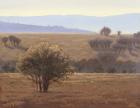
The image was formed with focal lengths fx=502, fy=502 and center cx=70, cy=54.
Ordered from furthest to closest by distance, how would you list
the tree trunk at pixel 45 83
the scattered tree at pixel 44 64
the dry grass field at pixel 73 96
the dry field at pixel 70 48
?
the dry field at pixel 70 48
the scattered tree at pixel 44 64
the tree trunk at pixel 45 83
the dry grass field at pixel 73 96

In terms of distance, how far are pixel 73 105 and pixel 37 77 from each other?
54.8 ft

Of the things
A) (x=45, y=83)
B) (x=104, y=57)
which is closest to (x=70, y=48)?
(x=104, y=57)

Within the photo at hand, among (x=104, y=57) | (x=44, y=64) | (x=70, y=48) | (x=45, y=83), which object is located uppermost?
(x=44, y=64)

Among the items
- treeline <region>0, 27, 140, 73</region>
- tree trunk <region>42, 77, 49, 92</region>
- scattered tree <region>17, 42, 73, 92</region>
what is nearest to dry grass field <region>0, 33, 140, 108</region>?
tree trunk <region>42, 77, 49, 92</region>

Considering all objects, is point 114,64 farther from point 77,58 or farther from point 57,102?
point 57,102

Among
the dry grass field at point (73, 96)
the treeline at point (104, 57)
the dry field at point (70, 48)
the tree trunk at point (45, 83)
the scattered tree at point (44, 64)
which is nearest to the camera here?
the dry grass field at point (73, 96)

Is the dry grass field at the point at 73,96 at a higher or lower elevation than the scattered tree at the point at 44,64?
lower

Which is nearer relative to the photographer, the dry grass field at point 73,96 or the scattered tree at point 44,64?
the dry grass field at point 73,96

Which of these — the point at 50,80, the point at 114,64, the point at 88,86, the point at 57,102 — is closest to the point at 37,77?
the point at 50,80

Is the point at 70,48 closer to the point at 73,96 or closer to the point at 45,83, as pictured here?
the point at 45,83

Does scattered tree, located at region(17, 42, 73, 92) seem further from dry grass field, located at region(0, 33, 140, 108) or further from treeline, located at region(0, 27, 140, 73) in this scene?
treeline, located at region(0, 27, 140, 73)

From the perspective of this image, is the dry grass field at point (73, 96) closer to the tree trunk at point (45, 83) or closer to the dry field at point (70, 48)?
the tree trunk at point (45, 83)

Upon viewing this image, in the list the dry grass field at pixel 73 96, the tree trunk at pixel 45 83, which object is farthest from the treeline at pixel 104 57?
the tree trunk at pixel 45 83

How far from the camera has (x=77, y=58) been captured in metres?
124
